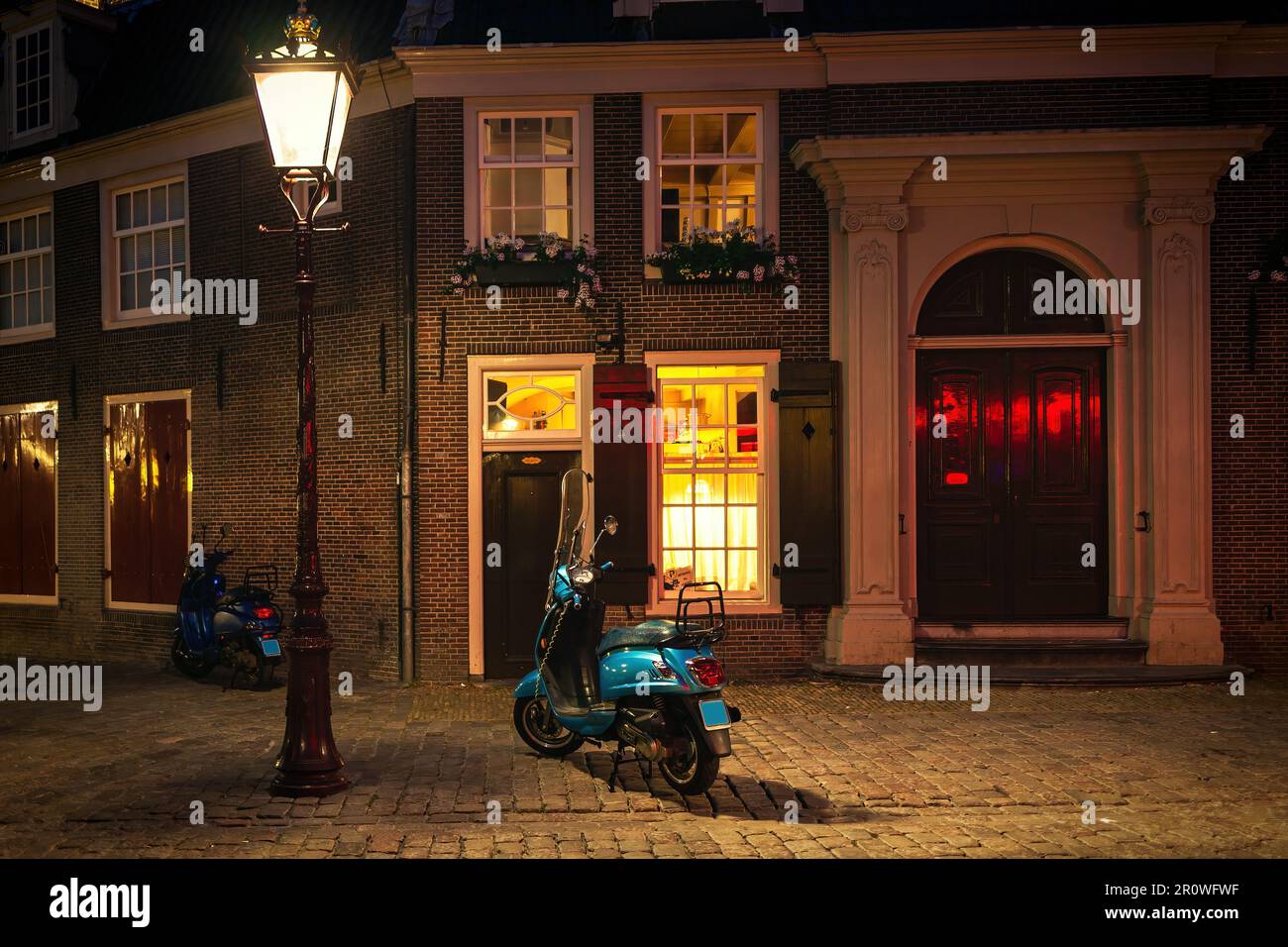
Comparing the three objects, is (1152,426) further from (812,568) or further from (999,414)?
(812,568)

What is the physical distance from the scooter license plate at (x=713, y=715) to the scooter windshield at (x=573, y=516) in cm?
151

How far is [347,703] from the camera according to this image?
33.9ft

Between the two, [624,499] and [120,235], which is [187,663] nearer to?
[624,499]

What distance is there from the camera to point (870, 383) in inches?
441

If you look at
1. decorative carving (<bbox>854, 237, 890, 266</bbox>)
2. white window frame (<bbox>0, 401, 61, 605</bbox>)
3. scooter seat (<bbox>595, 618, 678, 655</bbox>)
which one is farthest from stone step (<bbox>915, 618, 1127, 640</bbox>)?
A: white window frame (<bbox>0, 401, 61, 605</bbox>)

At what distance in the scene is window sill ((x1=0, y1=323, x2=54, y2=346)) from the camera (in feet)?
48.5

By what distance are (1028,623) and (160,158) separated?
37.9 feet

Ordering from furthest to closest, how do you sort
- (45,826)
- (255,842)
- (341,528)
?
(341,528)
(45,826)
(255,842)

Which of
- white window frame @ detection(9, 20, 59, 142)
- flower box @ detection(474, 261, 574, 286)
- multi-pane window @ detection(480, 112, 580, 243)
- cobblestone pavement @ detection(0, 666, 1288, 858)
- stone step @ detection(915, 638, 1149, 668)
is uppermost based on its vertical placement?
white window frame @ detection(9, 20, 59, 142)

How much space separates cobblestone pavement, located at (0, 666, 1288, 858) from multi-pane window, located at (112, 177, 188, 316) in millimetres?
5948

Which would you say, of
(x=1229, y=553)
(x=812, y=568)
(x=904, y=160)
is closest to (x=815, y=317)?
(x=904, y=160)

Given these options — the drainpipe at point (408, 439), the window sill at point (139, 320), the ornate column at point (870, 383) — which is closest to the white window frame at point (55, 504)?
the window sill at point (139, 320)

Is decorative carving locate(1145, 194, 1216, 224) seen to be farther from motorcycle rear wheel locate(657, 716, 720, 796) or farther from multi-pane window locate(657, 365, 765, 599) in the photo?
motorcycle rear wheel locate(657, 716, 720, 796)

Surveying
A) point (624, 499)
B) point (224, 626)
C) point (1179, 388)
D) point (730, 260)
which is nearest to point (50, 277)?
point (224, 626)
